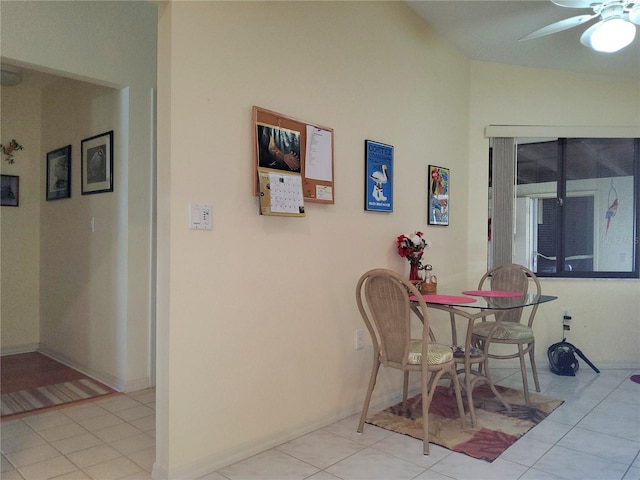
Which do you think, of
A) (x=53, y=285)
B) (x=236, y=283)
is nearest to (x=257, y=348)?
(x=236, y=283)

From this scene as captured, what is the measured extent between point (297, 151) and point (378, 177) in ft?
2.50

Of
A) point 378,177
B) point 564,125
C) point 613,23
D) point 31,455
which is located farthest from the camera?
point 564,125

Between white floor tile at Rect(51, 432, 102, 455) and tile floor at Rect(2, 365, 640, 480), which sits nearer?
tile floor at Rect(2, 365, 640, 480)

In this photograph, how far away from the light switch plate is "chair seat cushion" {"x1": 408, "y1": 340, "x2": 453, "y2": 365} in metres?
1.24

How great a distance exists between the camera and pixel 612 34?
100 inches

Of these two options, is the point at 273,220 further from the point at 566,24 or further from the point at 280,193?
the point at 566,24

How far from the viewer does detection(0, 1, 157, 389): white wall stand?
3123 millimetres

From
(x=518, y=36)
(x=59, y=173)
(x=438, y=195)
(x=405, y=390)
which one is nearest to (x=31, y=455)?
(x=405, y=390)

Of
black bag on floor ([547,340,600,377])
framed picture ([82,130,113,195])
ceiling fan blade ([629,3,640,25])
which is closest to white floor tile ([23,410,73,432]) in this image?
framed picture ([82,130,113,195])

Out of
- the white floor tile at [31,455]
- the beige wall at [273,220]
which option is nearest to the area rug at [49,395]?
the white floor tile at [31,455]

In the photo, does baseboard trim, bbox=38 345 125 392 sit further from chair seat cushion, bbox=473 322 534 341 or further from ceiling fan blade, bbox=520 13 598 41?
ceiling fan blade, bbox=520 13 598 41

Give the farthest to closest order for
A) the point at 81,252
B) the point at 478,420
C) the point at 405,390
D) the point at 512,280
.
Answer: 1. the point at 81,252
2. the point at 512,280
3. the point at 405,390
4. the point at 478,420

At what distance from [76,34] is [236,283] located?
2.15m

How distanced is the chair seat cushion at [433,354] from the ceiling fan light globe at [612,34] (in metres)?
1.93
